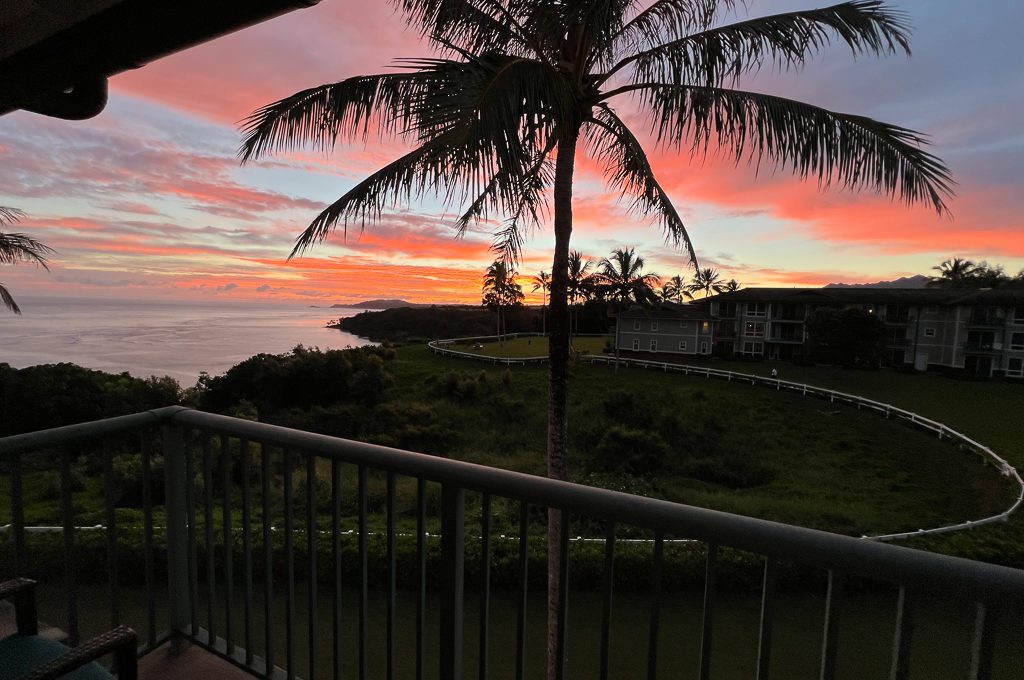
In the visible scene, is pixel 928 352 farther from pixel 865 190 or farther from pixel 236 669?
pixel 236 669

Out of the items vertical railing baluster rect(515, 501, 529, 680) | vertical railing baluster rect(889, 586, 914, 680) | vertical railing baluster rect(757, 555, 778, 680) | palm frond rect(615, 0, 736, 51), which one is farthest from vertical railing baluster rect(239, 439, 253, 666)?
palm frond rect(615, 0, 736, 51)

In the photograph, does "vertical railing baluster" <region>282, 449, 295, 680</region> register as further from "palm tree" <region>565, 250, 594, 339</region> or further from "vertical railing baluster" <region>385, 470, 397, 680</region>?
"palm tree" <region>565, 250, 594, 339</region>

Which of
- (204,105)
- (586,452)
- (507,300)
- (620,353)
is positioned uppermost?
(204,105)

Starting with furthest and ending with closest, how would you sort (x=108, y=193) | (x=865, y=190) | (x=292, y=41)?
(x=108, y=193)
(x=292, y=41)
(x=865, y=190)

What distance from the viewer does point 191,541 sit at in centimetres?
218

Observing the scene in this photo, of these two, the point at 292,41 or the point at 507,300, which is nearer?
the point at 292,41

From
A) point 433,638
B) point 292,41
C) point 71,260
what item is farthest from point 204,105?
point 71,260

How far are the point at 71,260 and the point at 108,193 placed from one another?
23.8 feet

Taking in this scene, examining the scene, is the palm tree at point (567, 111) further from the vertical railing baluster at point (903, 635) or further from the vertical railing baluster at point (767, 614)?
the vertical railing baluster at point (903, 635)

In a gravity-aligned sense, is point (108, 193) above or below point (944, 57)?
below

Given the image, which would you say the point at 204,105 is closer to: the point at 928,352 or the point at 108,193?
the point at 108,193

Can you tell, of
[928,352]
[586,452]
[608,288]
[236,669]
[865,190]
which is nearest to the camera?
[236,669]

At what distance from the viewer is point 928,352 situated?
3231cm

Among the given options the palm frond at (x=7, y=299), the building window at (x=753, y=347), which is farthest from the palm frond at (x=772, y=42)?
the building window at (x=753, y=347)
